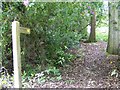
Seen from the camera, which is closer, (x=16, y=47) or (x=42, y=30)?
(x=16, y=47)

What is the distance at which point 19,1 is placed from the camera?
2.56 meters

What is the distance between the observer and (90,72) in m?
2.83

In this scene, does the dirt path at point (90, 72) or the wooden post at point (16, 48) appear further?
the dirt path at point (90, 72)

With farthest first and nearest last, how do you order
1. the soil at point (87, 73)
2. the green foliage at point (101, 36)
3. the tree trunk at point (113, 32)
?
the green foliage at point (101, 36) < the tree trunk at point (113, 32) < the soil at point (87, 73)

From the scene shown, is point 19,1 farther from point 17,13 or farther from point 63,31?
point 63,31

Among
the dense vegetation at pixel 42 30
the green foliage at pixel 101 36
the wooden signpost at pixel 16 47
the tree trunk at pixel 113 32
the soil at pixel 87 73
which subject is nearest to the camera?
the wooden signpost at pixel 16 47

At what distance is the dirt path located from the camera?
2.47m

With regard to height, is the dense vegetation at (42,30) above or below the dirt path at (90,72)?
above

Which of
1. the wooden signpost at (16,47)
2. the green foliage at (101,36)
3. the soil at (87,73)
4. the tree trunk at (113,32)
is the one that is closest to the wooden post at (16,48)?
the wooden signpost at (16,47)

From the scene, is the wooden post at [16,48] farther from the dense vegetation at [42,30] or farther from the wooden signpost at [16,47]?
the dense vegetation at [42,30]

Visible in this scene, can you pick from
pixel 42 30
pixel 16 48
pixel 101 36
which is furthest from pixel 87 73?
pixel 101 36

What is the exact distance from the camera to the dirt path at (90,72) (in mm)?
2475

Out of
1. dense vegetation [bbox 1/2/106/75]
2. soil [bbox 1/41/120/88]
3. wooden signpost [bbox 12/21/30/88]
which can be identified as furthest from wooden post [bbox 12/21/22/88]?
dense vegetation [bbox 1/2/106/75]

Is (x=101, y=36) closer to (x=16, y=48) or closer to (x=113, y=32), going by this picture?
(x=113, y=32)
